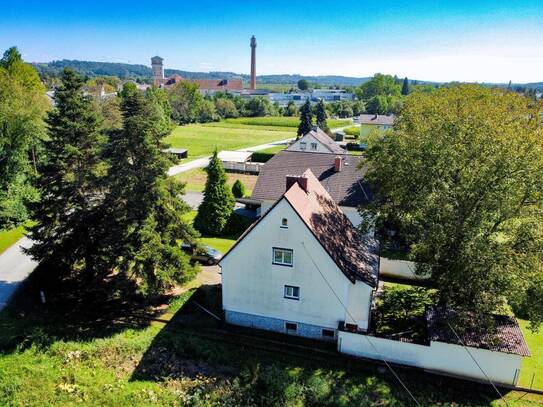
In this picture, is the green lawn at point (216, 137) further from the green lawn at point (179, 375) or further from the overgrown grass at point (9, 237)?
the green lawn at point (179, 375)

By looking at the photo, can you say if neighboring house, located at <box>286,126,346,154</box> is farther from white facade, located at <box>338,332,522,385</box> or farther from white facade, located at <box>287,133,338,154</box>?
white facade, located at <box>338,332,522,385</box>

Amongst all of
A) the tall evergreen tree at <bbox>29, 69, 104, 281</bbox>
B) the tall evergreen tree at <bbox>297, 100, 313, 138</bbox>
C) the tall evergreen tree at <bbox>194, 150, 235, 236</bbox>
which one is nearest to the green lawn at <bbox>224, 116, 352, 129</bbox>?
the tall evergreen tree at <bbox>297, 100, 313, 138</bbox>

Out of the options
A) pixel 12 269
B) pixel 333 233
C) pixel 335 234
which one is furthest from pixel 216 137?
pixel 333 233

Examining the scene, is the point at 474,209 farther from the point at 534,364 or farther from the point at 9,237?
the point at 9,237

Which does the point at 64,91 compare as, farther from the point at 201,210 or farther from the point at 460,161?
the point at 460,161

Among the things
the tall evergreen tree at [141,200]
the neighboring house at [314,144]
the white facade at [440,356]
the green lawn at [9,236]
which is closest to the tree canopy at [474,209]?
the white facade at [440,356]
